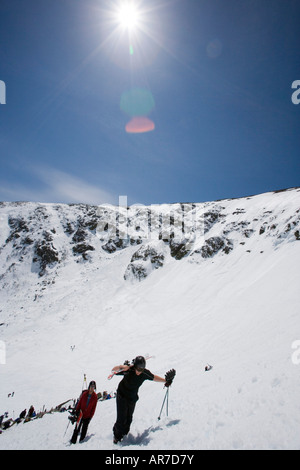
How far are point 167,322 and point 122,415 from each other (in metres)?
28.1

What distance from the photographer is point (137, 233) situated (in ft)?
283

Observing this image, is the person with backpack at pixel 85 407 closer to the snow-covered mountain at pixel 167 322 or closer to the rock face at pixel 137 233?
the snow-covered mountain at pixel 167 322

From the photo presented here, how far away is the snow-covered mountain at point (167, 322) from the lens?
6098mm

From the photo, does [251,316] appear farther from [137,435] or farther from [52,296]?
[52,296]

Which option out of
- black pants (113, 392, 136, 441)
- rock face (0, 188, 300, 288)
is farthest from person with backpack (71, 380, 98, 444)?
rock face (0, 188, 300, 288)

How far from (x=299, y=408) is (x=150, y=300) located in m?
37.9

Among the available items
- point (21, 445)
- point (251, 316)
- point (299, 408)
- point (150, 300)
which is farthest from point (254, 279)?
point (21, 445)

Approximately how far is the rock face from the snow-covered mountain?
0.47 metres

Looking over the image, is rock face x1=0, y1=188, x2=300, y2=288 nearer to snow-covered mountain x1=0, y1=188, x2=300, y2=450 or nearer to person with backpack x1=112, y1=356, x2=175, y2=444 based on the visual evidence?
snow-covered mountain x1=0, y1=188, x2=300, y2=450

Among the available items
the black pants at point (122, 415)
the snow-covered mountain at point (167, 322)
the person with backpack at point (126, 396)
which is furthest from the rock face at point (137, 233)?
the black pants at point (122, 415)

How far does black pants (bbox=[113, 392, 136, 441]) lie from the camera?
5199 mm

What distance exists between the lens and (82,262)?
76.3m

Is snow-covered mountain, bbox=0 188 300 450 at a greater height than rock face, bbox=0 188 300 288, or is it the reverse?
rock face, bbox=0 188 300 288

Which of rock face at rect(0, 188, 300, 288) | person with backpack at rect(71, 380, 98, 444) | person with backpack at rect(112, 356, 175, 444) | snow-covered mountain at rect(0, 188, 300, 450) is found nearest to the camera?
person with backpack at rect(112, 356, 175, 444)
